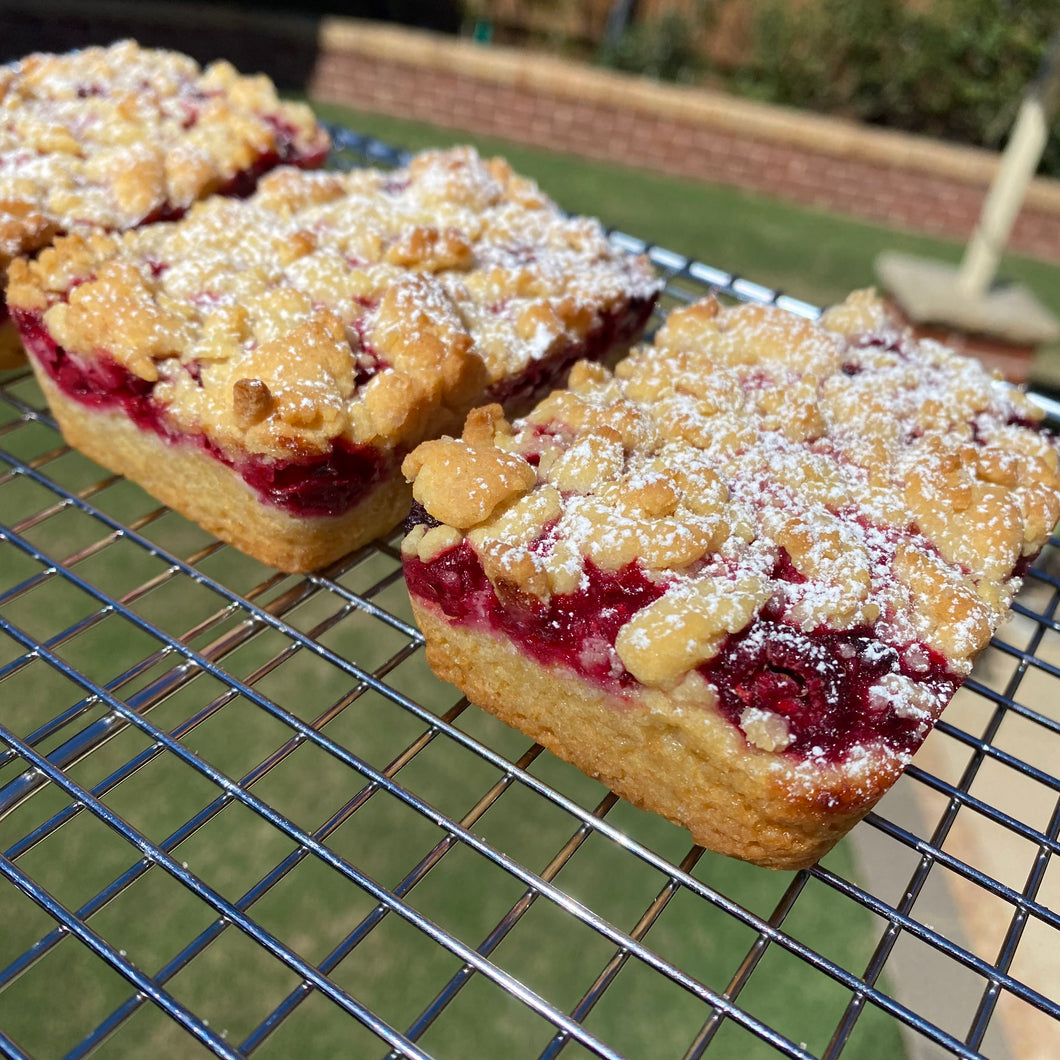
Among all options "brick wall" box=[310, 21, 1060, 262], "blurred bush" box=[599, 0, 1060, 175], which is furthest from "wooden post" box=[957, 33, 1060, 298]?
"blurred bush" box=[599, 0, 1060, 175]

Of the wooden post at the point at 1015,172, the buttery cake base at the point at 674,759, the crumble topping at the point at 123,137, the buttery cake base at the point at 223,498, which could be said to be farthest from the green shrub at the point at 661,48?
the buttery cake base at the point at 674,759

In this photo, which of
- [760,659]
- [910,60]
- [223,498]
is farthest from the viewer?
[910,60]

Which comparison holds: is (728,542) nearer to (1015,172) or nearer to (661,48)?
(1015,172)

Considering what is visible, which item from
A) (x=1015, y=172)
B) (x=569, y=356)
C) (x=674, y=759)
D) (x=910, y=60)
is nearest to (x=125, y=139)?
(x=569, y=356)

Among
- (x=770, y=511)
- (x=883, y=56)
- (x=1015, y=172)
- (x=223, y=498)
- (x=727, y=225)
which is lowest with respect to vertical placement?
(x=727, y=225)

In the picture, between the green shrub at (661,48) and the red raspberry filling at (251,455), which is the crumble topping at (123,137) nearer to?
the red raspberry filling at (251,455)

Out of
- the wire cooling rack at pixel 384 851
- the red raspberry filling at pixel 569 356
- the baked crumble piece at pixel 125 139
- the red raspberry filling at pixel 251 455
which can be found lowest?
the wire cooling rack at pixel 384 851

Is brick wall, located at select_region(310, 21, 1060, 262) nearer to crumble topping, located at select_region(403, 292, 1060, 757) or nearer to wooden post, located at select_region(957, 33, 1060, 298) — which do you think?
wooden post, located at select_region(957, 33, 1060, 298)
